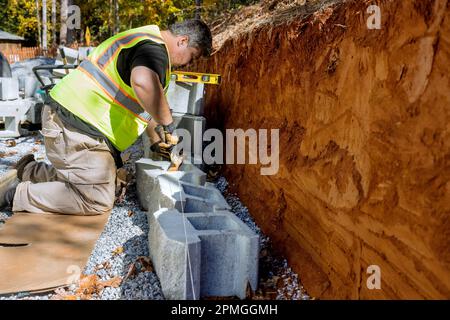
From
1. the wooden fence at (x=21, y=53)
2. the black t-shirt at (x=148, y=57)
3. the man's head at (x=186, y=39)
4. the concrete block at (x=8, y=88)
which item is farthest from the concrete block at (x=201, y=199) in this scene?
the wooden fence at (x=21, y=53)

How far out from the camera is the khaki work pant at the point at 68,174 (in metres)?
3.90

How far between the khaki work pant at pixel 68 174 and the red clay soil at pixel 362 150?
61.4 inches

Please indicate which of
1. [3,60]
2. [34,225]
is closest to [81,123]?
[34,225]

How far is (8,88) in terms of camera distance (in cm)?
813

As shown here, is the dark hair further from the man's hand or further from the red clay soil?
the man's hand

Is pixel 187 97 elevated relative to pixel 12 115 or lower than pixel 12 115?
elevated

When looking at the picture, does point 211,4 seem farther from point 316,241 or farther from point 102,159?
point 316,241

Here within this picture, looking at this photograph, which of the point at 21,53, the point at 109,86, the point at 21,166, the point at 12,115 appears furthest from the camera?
the point at 21,53

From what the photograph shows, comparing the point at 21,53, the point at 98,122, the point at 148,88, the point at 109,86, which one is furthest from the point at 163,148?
the point at 21,53

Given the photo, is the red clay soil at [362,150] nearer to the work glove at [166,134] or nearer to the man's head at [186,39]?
the man's head at [186,39]

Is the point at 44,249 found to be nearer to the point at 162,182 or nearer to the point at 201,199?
the point at 162,182

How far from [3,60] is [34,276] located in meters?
8.78

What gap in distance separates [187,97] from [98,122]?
6.70ft

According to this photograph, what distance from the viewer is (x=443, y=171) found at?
1.68m
